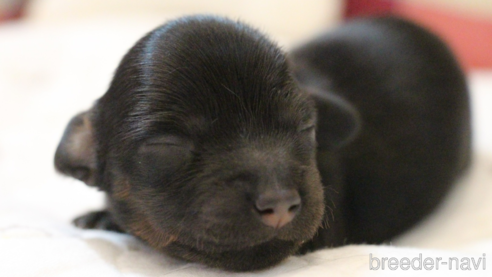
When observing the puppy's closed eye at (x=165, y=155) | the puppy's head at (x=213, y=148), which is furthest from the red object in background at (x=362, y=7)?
the puppy's closed eye at (x=165, y=155)

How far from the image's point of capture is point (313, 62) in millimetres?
2723

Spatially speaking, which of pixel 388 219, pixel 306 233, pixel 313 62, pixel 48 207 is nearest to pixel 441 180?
pixel 388 219

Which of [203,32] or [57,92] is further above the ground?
[203,32]

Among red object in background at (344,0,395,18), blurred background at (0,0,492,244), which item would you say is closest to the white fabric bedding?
blurred background at (0,0,492,244)

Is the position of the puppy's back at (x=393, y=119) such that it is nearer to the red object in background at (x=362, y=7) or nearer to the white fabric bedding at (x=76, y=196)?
the white fabric bedding at (x=76, y=196)

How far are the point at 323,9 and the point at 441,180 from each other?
105 inches

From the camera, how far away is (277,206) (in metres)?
1.33

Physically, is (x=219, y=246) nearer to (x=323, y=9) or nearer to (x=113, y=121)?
(x=113, y=121)

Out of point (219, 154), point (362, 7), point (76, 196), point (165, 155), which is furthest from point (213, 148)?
point (362, 7)

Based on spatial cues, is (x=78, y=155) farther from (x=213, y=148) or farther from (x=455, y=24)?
(x=455, y=24)

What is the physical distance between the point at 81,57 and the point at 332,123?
2.70 metres

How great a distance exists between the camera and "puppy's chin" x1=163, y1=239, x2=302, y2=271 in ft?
4.79

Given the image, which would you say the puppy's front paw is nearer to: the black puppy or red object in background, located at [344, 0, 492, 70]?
the black puppy

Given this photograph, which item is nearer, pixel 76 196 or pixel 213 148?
pixel 213 148
